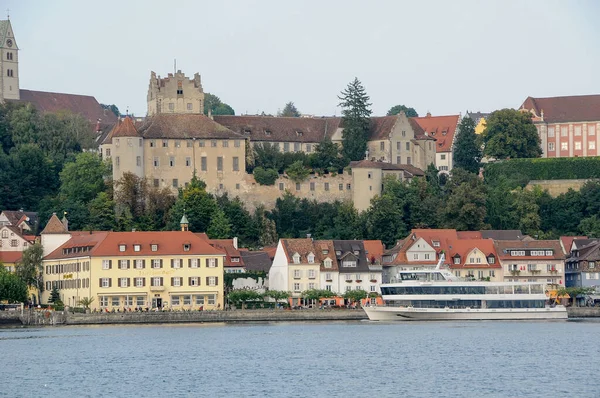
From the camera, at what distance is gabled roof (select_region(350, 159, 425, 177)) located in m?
132

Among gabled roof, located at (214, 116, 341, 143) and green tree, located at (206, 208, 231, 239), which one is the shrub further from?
green tree, located at (206, 208, 231, 239)

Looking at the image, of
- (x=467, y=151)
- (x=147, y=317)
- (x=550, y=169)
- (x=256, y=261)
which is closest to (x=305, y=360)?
(x=147, y=317)

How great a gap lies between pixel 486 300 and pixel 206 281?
19.6 m

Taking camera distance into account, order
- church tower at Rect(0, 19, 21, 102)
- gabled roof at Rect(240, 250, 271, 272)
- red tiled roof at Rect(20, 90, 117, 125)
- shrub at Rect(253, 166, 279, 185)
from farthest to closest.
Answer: red tiled roof at Rect(20, 90, 117, 125)
church tower at Rect(0, 19, 21, 102)
shrub at Rect(253, 166, 279, 185)
gabled roof at Rect(240, 250, 271, 272)

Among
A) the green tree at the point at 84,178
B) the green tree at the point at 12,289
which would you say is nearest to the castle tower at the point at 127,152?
the green tree at the point at 84,178

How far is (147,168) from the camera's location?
128500 millimetres

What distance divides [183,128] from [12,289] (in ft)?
102

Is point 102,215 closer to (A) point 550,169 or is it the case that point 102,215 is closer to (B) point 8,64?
(A) point 550,169

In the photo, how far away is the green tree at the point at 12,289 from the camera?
104562 millimetres

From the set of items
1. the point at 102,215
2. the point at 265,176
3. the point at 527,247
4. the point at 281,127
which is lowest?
the point at 527,247

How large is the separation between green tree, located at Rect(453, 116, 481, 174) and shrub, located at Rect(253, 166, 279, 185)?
2444 cm

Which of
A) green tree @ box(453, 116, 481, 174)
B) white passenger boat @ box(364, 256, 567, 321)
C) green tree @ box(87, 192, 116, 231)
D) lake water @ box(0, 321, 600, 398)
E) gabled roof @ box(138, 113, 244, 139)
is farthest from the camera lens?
green tree @ box(453, 116, 481, 174)

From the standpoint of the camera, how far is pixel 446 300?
343ft

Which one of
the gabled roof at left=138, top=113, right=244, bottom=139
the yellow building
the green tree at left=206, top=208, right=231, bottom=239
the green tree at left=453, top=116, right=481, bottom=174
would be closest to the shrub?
the gabled roof at left=138, top=113, right=244, bottom=139
